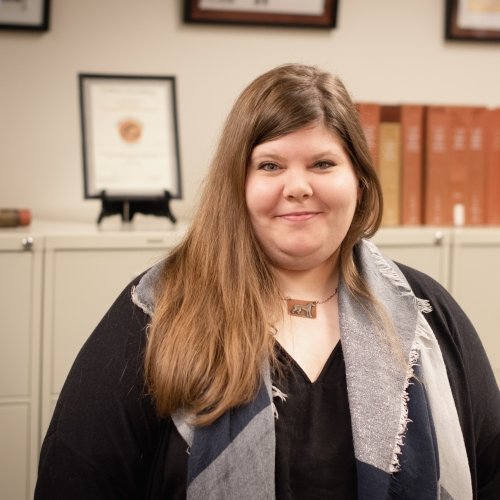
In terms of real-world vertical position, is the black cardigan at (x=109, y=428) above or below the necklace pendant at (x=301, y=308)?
below

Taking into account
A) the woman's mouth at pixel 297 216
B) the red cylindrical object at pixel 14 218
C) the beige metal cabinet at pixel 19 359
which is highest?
the woman's mouth at pixel 297 216

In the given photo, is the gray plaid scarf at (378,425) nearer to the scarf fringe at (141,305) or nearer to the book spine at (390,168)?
the scarf fringe at (141,305)

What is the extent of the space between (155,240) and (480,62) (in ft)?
4.67

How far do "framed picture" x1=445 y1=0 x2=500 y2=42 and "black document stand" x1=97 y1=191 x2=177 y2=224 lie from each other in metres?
1.21

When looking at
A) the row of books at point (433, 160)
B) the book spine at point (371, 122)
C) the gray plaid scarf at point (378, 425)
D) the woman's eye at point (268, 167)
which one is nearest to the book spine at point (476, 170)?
the row of books at point (433, 160)

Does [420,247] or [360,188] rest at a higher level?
[360,188]

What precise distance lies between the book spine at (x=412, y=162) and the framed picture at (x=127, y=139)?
0.69 meters

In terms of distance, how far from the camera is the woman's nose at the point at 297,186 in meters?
1.37

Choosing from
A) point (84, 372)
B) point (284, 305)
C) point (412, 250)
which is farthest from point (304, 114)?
point (412, 250)

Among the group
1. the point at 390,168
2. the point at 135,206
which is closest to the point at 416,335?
the point at 390,168

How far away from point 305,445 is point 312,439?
0.02 meters

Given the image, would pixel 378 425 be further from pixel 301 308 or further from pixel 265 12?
pixel 265 12

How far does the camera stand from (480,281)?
2.43 meters

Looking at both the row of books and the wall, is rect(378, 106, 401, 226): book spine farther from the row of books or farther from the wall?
the wall
